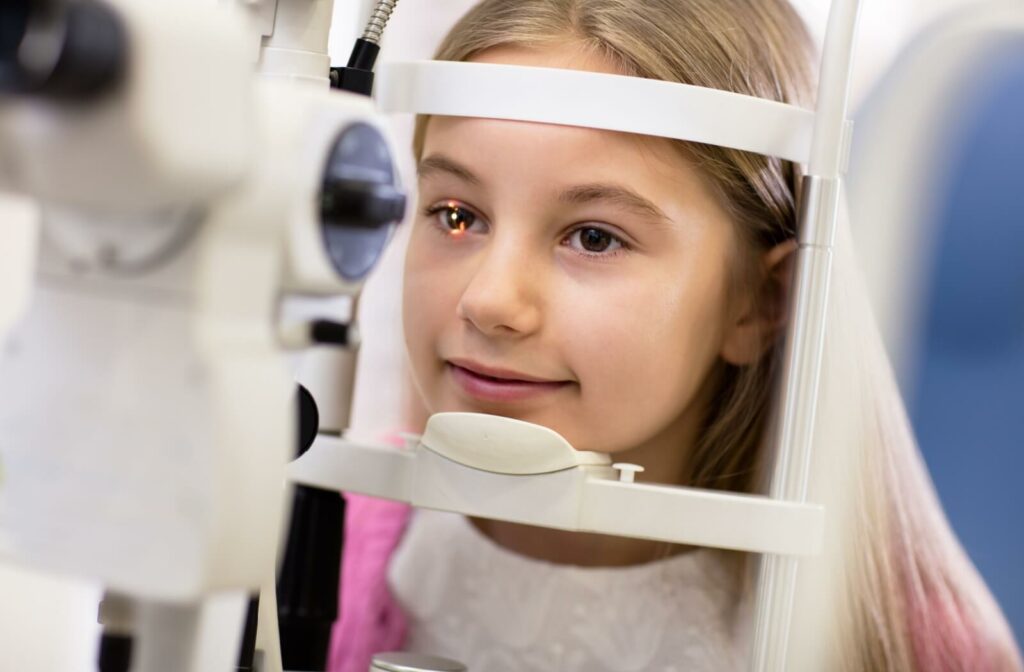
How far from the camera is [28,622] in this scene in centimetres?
88

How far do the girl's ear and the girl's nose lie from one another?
174 millimetres

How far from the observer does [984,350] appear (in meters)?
0.98

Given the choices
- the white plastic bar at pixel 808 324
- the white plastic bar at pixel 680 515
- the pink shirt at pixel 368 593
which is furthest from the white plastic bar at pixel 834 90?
the pink shirt at pixel 368 593

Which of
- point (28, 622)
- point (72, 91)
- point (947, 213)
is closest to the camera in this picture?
point (72, 91)

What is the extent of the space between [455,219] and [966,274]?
44cm

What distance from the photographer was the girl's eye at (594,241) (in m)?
0.80

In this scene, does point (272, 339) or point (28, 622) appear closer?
point (272, 339)

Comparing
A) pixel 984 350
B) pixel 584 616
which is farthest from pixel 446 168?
pixel 984 350

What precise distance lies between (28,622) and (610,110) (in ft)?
1.86

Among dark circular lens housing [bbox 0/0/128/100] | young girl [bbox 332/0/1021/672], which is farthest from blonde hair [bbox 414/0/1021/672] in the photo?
dark circular lens housing [bbox 0/0/128/100]

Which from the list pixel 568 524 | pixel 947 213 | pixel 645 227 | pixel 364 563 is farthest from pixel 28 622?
pixel 947 213

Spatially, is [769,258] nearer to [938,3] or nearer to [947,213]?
[947,213]

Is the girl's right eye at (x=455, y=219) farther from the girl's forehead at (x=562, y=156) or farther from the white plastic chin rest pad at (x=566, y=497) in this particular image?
the white plastic chin rest pad at (x=566, y=497)

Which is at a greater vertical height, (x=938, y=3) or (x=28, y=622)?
(x=938, y=3)
